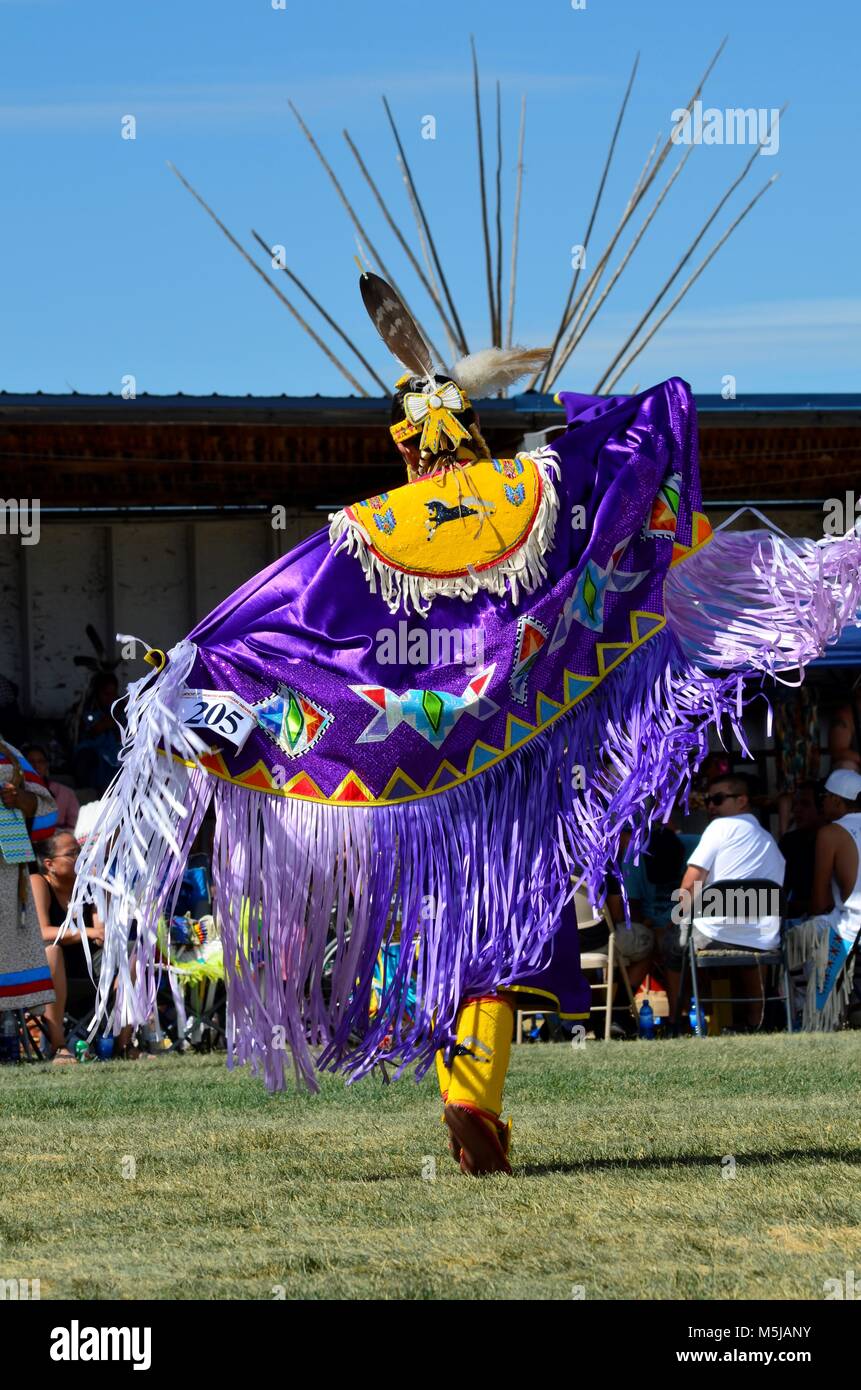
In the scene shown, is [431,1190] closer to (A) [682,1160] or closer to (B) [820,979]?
(A) [682,1160]

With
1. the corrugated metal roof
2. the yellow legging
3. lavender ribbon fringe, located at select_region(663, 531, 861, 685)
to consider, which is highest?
the corrugated metal roof

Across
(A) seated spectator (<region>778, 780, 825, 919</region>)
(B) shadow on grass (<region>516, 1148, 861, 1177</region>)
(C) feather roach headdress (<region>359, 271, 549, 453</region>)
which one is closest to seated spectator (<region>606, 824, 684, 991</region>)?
(A) seated spectator (<region>778, 780, 825, 919</region>)

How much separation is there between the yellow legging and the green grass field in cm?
18

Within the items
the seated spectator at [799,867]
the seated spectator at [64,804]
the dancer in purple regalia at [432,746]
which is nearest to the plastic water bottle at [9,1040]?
the seated spectator at [64,804]

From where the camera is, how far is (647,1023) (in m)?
9.28

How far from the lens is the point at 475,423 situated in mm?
5051

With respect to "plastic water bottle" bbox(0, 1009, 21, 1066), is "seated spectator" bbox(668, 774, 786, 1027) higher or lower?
higher

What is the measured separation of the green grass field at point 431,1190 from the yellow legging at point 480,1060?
0.18 metres

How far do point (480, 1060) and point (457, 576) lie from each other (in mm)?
1151

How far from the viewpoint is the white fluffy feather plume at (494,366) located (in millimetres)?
5148

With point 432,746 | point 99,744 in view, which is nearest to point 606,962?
point 99,744

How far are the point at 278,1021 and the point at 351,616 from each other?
3.22 ft

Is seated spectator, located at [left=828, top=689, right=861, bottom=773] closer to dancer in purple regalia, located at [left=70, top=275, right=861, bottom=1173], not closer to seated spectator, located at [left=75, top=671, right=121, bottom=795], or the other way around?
seated spectator, located at [left=75, top=671, right=121, bottom=795]

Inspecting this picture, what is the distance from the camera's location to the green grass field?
3.39 m
